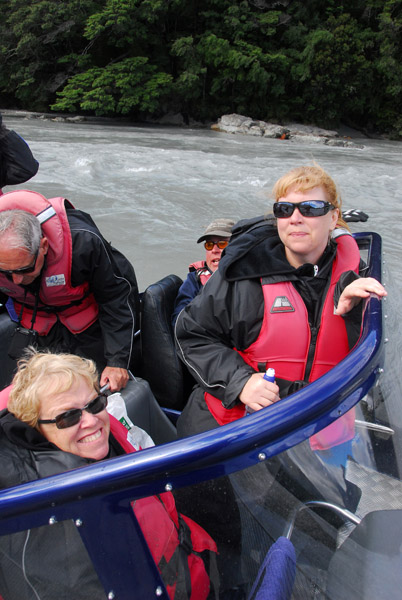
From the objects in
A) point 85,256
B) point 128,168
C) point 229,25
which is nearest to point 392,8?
point 229,25

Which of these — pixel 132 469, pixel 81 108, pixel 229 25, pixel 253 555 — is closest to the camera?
pixel 132 469

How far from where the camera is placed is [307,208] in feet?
4.56

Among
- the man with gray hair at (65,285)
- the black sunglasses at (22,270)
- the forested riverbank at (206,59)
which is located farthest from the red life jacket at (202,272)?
the forested riverbank at (206,59)

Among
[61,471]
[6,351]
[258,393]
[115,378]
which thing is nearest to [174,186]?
[6,351]

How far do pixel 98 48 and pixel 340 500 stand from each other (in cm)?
2727

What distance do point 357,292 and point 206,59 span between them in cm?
2564

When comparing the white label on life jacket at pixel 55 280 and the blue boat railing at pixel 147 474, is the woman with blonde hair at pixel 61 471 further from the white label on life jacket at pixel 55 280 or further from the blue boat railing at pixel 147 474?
the white label on life jacket at pixel 55 280

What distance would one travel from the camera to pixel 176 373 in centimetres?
213

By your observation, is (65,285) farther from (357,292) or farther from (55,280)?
(357,292)

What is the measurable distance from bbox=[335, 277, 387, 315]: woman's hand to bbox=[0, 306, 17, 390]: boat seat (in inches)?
62.1

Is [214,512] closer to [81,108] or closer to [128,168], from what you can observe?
[128,168]

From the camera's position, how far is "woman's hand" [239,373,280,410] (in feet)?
3.94

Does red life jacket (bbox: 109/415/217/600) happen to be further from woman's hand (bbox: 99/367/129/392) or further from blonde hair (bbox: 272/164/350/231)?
woman's hand (bbox: 99/367/129/392)

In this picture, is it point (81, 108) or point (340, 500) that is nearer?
point (340, 500)
